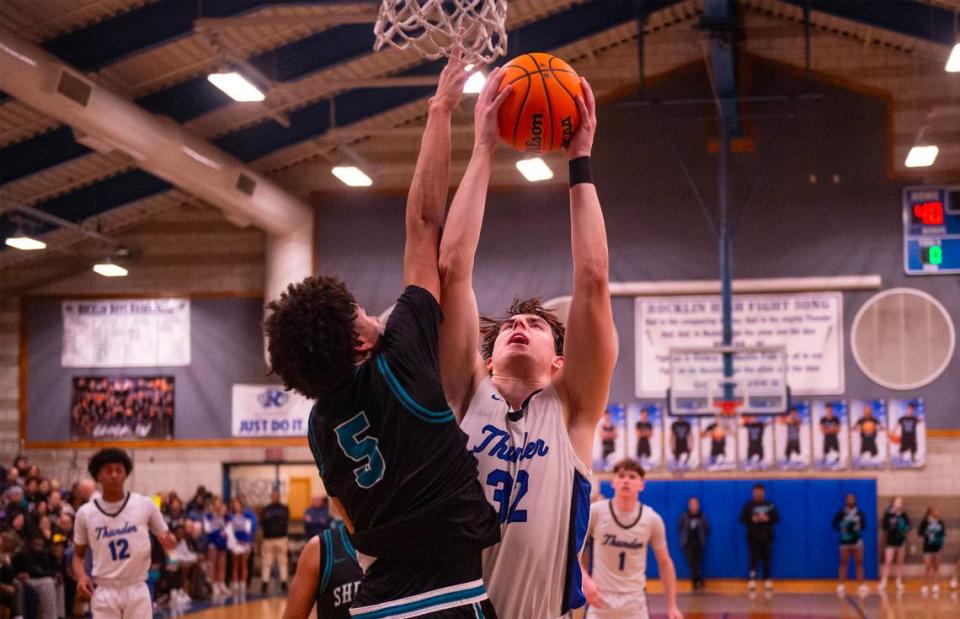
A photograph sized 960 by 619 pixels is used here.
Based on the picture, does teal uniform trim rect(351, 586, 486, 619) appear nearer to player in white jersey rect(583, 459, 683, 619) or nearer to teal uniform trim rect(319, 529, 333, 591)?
teal uniform trim rect(319, 529, 333, 591)

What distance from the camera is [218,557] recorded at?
19.7 m

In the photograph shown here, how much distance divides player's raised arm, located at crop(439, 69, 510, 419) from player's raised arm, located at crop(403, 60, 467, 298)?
49 mm

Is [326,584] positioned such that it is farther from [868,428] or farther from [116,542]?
[868,428]

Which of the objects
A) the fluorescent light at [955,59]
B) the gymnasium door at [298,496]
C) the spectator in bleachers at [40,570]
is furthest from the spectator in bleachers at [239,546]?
the fluorescent light at [955,59]

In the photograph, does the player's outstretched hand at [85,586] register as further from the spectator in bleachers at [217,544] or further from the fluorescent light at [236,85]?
the spectator in bleachers at [217,544]

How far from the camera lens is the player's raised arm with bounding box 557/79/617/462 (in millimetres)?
3461

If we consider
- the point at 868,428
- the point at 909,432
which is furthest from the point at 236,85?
the point at 909,432

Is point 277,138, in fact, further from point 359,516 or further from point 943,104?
point 359,516

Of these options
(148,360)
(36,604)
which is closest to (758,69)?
(148,360)

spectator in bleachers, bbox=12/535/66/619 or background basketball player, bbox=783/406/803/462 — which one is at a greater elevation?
background basketball player, bbox=783/406/803/462

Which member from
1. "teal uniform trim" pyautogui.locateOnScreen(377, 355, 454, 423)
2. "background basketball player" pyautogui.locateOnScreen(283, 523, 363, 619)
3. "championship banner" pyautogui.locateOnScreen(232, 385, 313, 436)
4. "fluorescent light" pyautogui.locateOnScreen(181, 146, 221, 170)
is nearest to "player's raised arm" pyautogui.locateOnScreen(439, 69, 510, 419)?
"teal uniform trim" pyautogui.locateOnScreen(377, 355, 454, 423)

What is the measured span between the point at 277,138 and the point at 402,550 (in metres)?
17.8

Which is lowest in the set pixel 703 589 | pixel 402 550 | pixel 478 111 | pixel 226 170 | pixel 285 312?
pixel 703 589

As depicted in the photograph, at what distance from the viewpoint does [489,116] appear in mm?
3611
